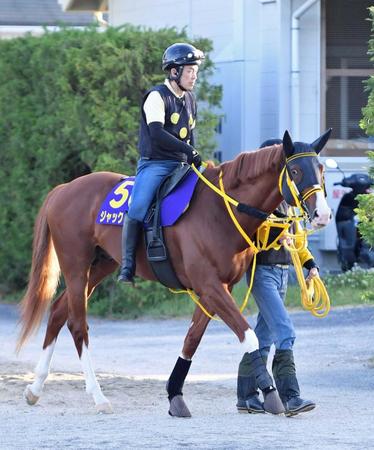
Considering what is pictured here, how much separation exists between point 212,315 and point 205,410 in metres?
0.80

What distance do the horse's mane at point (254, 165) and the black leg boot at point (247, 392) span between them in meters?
1.31

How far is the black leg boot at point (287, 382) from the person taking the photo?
859 centimetres

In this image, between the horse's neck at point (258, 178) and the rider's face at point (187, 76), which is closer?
the horse's neck at point (258, 178)

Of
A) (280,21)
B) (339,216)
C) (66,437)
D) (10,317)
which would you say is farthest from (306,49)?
(66,437)

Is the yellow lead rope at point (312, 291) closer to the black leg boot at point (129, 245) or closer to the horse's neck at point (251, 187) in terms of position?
the horse's neck at point (251, 187)

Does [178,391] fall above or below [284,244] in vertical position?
below

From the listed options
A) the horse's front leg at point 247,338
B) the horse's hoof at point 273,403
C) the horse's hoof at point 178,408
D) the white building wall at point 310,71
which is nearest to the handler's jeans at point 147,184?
the horse's front leg at point 247,338

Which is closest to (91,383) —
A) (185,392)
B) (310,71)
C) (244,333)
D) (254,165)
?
(185,392)

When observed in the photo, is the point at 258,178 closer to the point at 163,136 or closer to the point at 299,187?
the point at 299,187

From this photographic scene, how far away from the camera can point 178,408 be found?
8852 millimetres

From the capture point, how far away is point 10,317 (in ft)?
53.6

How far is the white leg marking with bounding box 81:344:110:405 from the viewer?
9.29 m

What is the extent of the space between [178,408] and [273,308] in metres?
0.98

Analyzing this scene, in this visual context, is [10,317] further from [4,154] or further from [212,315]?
[212,315]
